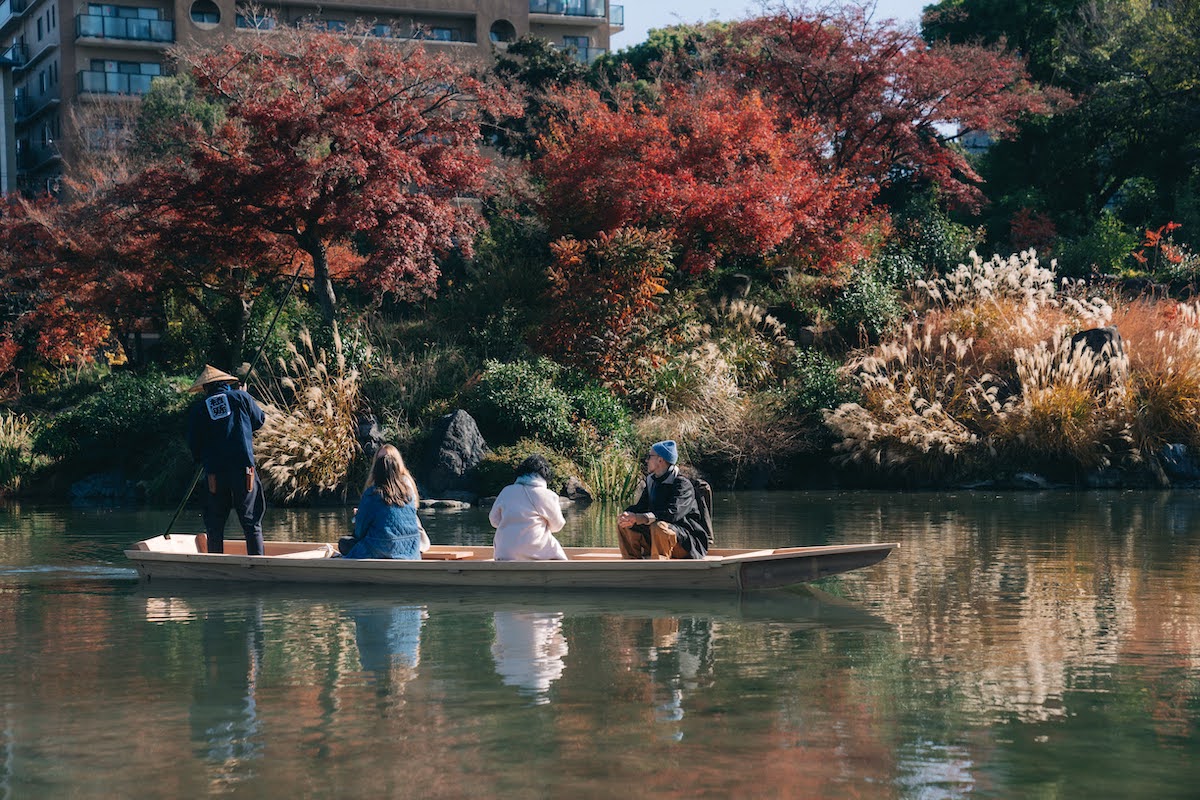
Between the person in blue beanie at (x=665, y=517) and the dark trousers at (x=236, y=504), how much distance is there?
336cm

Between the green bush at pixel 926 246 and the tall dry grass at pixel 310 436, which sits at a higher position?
the green bush at pixel 926 246

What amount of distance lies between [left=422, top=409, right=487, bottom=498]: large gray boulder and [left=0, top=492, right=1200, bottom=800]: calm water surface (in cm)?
676

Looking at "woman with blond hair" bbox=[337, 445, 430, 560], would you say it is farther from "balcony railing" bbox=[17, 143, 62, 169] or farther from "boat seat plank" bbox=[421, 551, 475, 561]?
"balcony railing" bbox=[17, 143, 62, 169]

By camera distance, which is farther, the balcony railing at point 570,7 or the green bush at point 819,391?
the balcony railing at point 570,7

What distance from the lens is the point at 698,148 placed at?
22.7 metres

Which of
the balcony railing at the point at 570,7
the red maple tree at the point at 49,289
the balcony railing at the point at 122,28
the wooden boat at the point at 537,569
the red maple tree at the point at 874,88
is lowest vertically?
the wooden boat at the point at 537,569

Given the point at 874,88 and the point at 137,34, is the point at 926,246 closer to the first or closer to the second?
the point at 874,88

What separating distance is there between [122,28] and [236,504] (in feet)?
129

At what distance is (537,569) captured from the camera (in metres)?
10.9

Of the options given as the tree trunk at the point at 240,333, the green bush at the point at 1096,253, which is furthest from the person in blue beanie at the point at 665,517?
the green bush at the point at 1096,253

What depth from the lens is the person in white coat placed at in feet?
36.4

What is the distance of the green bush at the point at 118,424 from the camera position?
21.3 metres

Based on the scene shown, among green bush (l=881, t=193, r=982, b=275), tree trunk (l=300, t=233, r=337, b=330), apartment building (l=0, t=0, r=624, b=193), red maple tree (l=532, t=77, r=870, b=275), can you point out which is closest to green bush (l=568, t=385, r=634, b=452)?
red maple tree (l=532, t=77, r=870, b=275)

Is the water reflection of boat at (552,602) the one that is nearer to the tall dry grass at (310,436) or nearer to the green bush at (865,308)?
the tall dry grass at (310,436)
